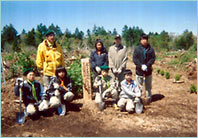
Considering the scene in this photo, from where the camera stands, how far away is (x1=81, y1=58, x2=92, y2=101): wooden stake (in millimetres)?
4695

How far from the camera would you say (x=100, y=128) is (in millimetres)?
3424

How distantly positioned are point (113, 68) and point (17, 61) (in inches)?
150

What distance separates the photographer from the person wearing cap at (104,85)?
428 cm

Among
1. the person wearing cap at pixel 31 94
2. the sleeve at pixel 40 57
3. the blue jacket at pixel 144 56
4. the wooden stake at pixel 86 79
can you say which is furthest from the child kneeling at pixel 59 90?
the blue jacket at pixel 144 56

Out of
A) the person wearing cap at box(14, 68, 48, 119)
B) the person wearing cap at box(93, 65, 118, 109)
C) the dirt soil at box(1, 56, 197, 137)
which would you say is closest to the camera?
the dirt soil at box(1, 56, 197, 137)

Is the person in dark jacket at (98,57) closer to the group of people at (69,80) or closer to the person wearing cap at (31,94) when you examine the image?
the group of people at (69,80)

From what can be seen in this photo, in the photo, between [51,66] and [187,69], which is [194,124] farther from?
[187,69]

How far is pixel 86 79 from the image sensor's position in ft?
15.6

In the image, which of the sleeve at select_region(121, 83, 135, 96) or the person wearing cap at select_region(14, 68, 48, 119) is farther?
the sleeve at select_region(121, 83, 135, 96)

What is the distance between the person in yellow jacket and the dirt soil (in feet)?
3.44

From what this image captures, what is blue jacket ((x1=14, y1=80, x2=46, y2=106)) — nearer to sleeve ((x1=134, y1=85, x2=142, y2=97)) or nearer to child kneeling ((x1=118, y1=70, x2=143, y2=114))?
child kneeling ((x1=118, y1=70, x2=143, y2=114))

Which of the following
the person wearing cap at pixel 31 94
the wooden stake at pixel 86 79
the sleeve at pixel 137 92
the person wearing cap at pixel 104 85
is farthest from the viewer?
the wooden stake at pixel 86 79

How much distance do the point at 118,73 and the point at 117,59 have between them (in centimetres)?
35

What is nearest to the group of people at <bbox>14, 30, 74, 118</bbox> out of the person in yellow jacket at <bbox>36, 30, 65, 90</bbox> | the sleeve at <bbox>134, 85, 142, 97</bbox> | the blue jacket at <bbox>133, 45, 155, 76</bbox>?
the person in yellow jacket at <bbox>36, 30, 65, 90</bbox>
